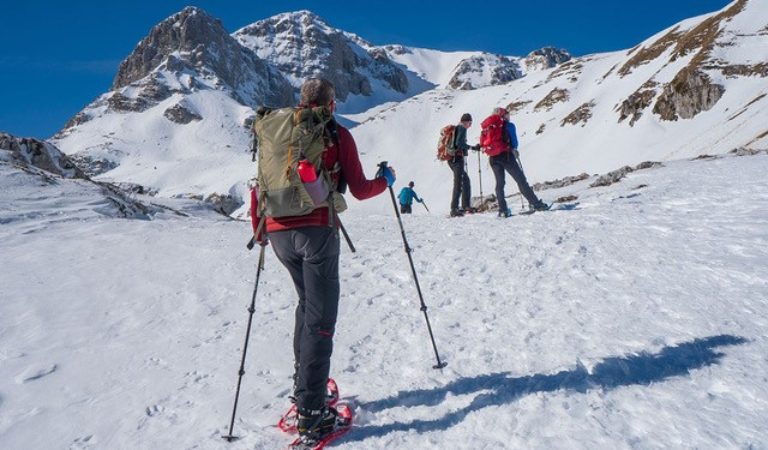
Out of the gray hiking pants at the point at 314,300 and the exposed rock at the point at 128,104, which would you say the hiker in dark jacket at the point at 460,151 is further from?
the exposed rock at the point at 128,104

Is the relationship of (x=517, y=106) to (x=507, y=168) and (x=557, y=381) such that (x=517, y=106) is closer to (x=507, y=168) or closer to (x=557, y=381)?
(x=507, y=168)

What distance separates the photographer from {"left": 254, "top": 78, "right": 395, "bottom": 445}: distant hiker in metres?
4.05

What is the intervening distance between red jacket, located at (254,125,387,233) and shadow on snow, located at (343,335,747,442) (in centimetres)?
179

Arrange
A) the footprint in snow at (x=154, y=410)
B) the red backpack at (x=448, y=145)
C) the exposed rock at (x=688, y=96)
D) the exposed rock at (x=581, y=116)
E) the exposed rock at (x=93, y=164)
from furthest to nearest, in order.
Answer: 1. the exposed rock at (x=93, y=164)
2. the exposed rock at (x=581, y=116)
3. the exposed rock at (x=688, y=96)
4. the red backpack at (x=448, y=145)
5. the footprint in snow at (x=154, y=410)

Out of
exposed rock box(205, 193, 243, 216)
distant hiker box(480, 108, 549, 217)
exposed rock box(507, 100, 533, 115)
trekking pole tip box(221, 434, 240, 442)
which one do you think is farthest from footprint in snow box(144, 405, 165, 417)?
exposed rock box(507, 100, 533, 115)

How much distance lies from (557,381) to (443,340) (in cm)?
161

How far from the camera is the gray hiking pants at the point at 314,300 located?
4172mm

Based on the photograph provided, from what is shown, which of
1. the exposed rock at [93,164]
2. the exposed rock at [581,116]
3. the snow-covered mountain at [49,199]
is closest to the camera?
the snow-covered mountain at [49,199]

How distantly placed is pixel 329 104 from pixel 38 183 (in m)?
16.4

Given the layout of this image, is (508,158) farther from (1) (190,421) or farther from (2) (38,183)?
(2) (38,183)

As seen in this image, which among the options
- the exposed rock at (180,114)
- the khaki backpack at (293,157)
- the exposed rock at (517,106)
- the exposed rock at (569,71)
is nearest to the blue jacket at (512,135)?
the khaki backpack at (293,157)

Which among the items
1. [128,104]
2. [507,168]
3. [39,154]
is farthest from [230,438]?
[128,104]

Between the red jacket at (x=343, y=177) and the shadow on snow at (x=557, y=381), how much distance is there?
5.87ft

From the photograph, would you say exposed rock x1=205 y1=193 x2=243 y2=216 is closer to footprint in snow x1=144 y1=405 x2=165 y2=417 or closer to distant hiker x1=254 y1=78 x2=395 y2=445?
footprint in snow x1=144 y1=405 x2=165 y2=417
